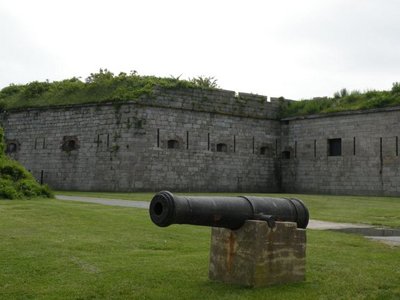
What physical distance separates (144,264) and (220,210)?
1937 millimetres

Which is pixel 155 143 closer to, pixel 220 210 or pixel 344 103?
pixel 344 103

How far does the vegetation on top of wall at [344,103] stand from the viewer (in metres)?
23.5

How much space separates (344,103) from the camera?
25.3 metres

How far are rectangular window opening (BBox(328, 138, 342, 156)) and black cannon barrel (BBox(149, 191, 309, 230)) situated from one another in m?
19.0

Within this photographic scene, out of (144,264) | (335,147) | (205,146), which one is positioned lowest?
(144,264)

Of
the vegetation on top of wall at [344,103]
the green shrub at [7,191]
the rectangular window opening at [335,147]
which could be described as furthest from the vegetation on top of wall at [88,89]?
the green shrub at [7,191]

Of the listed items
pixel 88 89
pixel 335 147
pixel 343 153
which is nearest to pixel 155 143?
pixel 88 89

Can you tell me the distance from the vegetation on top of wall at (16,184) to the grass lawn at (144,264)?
5.61 m

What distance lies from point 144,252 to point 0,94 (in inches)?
831

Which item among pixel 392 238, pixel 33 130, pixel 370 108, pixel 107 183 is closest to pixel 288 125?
pixel 370 108

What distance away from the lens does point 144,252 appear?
787cm

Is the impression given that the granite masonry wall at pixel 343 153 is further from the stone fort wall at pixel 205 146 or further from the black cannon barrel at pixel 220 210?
the black cannon barrel at pixel 220 210

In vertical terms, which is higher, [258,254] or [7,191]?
[7,191]

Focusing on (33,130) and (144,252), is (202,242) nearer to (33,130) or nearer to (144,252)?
(144,252)
